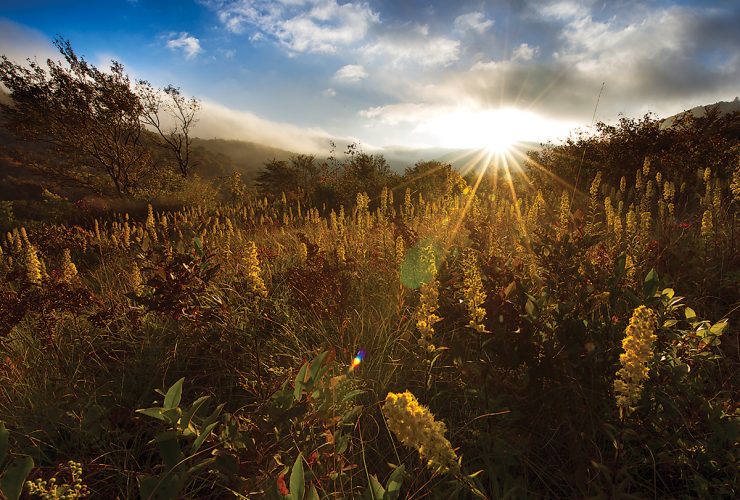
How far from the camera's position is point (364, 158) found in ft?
53.4

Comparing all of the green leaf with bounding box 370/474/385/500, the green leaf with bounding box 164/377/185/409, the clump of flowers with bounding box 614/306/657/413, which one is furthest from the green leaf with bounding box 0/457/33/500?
the clump of flowers with bounding box 614/306/657/413

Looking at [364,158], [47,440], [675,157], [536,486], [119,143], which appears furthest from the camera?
[119,143]

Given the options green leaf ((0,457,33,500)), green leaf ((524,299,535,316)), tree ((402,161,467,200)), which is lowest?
green leaf ((0,457,33,500))

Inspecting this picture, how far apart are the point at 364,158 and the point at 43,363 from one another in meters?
14.7

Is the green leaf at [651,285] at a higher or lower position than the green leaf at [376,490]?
higher

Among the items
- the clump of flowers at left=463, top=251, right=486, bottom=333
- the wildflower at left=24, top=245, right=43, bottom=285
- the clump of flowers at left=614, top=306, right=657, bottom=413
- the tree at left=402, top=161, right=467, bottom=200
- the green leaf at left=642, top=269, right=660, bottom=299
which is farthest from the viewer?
the tree at left=402, top=161, right=467, bottom=200

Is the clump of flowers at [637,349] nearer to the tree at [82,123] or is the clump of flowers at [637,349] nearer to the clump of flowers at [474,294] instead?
the clump of flowers at [474,294]

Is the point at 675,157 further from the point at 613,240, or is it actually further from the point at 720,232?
the point at 613,240

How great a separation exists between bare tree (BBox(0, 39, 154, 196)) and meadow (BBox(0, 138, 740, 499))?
2127cm

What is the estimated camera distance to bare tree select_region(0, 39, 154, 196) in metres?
18.2

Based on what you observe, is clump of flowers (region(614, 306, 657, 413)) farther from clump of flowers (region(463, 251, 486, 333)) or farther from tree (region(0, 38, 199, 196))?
tree (region(0, 38, 199, 196))

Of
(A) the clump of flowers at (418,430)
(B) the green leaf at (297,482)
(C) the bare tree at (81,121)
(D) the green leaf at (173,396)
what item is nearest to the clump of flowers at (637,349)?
(A) the clump of flowers at (418,430)

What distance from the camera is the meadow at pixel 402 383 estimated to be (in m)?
1.31

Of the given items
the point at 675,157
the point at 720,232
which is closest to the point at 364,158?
the point at 675,157
